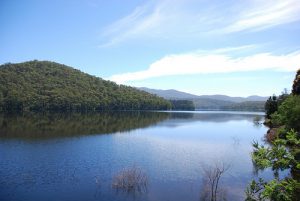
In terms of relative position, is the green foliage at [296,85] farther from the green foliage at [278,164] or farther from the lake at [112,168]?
the green foliage at [278,164]

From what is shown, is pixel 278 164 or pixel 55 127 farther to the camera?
pixel 55 127

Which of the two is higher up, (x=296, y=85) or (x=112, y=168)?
(x=296, y=85)

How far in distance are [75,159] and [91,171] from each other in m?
8.66

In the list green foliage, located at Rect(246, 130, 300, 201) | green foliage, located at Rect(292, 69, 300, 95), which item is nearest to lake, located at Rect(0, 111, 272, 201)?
green foliage, located at Rect(246, 130, 300, 201)

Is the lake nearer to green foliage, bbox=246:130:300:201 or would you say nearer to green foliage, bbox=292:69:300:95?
green foliage, bbox=246:130:300:201

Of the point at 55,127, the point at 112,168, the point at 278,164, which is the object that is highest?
the point at 278,164

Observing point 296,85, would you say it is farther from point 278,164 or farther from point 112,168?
point 278,164

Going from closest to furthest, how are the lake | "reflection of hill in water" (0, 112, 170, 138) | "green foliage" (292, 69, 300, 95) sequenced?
the lake < "reflection of hill in water" (0, 112, 170, 138) < "green foliage" (292, 69, 300, 95)

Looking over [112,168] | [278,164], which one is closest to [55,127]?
[112,168]

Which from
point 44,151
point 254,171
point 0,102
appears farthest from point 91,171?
point 0,102

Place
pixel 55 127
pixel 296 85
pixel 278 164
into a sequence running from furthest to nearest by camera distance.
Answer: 1. pixel 55 127
2. pixel 296 85
3. pixel 278 164

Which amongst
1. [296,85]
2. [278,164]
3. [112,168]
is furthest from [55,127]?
[278,164]

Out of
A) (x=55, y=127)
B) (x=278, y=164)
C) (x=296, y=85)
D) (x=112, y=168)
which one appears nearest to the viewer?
(x=278, y=164)

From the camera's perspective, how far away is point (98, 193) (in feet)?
109
